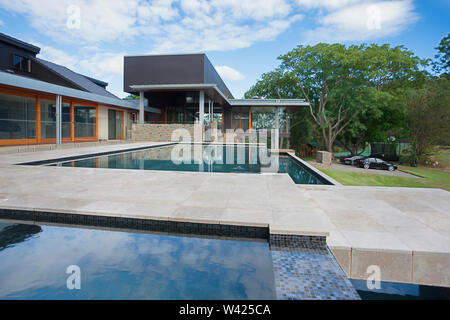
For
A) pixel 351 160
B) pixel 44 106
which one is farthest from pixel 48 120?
pixel 351 160

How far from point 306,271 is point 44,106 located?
14656 mm

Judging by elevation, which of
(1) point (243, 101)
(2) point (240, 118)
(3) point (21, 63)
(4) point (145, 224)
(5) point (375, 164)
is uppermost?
(3) point (21, 63)

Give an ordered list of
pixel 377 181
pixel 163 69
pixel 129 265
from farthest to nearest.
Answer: pixel 163 69
pixel 377 181
pixel 129 265

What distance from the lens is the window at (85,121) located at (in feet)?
50.3

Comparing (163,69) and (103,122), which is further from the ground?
(163,69)

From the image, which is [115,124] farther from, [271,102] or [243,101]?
[271,102]

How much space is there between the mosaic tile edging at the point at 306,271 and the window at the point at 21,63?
18.7 m

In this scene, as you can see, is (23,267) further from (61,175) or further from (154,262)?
(61,175)

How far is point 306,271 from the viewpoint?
230cm

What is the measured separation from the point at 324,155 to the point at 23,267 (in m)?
15.2

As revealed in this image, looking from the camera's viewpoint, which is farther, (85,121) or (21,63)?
(85,121)

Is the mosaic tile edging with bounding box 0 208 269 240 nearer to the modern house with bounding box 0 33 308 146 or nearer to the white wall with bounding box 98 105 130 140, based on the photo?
the modern house with bounding box 0 33 308 146

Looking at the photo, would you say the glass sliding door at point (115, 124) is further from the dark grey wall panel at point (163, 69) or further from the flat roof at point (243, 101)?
the flat roof at point (243, 101)
